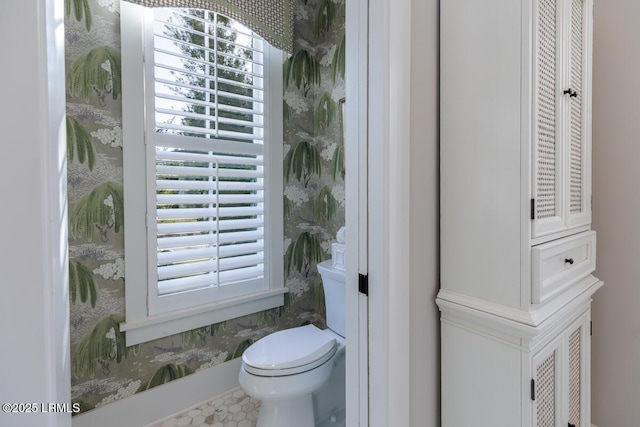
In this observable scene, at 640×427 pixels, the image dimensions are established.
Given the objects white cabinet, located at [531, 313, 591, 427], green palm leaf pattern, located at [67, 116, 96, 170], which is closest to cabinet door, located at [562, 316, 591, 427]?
white cabinet, located at [531, 313, 591, 427]

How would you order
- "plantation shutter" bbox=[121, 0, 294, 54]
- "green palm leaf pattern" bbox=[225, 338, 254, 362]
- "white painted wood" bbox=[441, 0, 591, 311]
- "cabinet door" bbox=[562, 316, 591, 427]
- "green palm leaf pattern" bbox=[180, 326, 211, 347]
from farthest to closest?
"green palm leaf pattern" bbox=[225, 338, 254, 362], "green palm leaf pattern" bbox=[180, 326, 211, 347], "plantation shutter" bbox=[121, 0, 294, 54], "cabinet door" bbox=[562, 316, 591, 427], "white painted wood" bbox=[441, 0, 591, 311]

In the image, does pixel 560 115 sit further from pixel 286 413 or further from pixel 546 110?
pixel 286 413

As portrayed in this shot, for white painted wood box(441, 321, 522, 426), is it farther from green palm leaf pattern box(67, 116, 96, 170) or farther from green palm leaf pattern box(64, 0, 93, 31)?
green palm leaf pattern box(64, 0, 93, 31)

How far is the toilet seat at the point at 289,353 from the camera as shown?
1.43 meters

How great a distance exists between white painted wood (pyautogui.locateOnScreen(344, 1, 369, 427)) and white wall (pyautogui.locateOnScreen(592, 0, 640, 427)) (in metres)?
1.19

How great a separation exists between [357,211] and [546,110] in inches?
22.9

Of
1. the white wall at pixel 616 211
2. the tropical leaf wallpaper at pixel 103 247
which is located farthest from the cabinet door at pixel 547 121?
the tropical leaf wallpaper at pixel 103 247

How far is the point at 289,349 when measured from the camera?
1.55m

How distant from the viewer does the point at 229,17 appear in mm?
1861

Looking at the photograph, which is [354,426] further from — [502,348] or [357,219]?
[357,219]

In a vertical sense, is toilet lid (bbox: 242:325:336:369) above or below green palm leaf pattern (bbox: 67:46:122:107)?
below

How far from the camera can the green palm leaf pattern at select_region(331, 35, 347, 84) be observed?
7.11 feet

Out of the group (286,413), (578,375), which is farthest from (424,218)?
(286,413)

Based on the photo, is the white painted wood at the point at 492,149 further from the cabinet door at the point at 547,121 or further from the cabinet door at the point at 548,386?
the cabinet door at the point at 548,386
